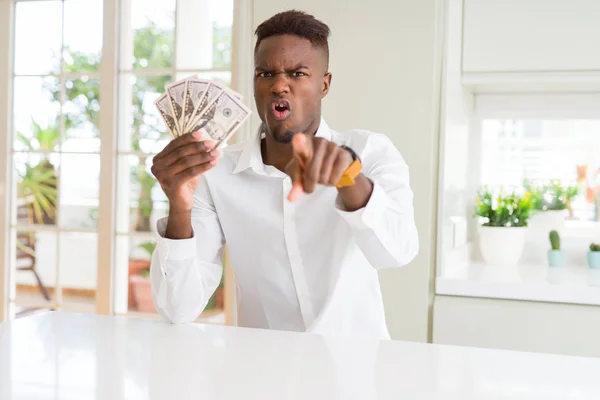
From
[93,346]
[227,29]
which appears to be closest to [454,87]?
[227,29]

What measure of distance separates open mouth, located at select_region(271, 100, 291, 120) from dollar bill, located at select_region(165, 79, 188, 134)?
227 millimetres

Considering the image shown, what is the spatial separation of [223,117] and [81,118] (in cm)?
244

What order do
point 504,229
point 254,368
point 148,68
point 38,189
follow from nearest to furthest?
point 254,368, point 504,229, point 148,68, point 38,189

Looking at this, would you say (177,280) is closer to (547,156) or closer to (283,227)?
(283,227)

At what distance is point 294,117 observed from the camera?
67.7 inches

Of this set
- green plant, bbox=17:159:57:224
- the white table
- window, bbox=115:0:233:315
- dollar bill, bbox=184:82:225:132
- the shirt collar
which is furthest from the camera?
green plant, bbox=17:159:57:224

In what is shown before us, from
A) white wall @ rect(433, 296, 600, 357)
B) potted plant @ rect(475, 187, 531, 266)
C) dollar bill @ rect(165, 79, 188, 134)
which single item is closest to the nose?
dollar bill @ rect(165, 79, 188, 134)

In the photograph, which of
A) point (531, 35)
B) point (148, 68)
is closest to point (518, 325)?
point (531, 35)

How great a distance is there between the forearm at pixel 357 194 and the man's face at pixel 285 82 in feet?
1.16

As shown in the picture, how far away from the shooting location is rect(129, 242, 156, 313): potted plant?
18.8 ft

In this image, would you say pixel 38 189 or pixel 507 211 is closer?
pixel 507 211

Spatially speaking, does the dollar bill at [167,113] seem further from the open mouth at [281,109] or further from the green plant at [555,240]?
the green plant at [555,240]

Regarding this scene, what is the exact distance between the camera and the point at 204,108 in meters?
1.67

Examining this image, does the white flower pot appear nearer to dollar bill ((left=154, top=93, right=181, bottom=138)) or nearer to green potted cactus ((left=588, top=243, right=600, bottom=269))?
green potted cactus ((left=588, top=243, right=600, bottom=269))
